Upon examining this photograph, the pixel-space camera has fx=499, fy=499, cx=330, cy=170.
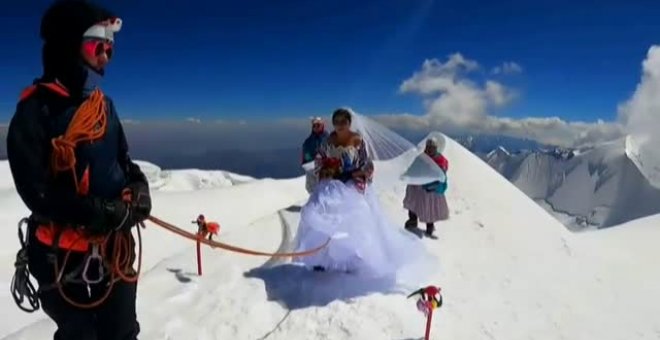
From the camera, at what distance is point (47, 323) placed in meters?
5.46

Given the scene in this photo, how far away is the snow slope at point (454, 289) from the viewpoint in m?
5.58

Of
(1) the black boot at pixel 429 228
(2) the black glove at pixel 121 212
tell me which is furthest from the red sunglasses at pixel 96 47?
(1) the black boot at pixel 429 228

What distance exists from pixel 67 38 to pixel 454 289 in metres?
5.88

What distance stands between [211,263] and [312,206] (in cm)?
221

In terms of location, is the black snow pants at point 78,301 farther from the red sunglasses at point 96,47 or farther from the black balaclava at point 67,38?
the red sunglasses at point 96,47

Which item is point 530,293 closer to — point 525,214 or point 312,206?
point 312,206

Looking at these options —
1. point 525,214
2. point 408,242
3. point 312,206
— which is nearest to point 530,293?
point 408,242

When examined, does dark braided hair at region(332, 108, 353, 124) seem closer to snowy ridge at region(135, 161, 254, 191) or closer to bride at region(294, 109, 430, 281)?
bride at region(294, 109, 430, 281)

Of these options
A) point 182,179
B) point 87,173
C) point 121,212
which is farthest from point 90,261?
point 182,179

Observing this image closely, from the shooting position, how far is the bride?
6359 millimetres

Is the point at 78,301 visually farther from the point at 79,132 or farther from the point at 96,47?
the point at 96,47

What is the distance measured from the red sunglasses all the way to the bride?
12.7ft

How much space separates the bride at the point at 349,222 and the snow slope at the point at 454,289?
0.33m

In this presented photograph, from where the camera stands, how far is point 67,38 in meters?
2.76
